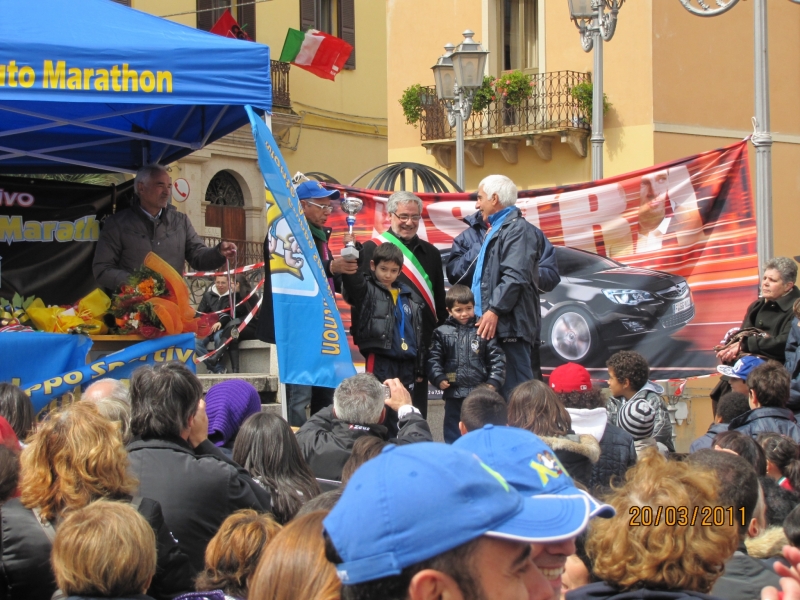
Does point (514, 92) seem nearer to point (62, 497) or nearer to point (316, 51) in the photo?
point (316, 51)

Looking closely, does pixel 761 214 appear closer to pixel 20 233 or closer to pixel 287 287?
pixel 287 287

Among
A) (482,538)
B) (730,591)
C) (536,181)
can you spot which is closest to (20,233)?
(730,591)

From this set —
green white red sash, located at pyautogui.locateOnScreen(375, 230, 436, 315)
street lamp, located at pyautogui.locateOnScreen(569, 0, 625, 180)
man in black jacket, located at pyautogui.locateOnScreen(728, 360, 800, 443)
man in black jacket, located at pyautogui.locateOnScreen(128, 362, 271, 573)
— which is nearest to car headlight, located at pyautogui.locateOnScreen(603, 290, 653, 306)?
green white red sash, located at pyautogui.locateOnScreen(375, 230, 436, 315)

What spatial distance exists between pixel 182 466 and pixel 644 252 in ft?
18.9

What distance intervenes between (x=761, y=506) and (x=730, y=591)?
0.64 m

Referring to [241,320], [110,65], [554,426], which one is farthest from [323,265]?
[241,320]

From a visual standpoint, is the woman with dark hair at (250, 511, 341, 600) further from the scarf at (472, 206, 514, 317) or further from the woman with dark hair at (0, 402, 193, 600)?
the scarf at (472, 206, 514, 317)

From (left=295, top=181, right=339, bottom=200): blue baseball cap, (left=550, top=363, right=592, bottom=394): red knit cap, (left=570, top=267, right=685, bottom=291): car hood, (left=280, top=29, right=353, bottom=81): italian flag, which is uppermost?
(left=280, top=29, right=353, bottom=81): italian flag

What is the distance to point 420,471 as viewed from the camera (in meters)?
1.50

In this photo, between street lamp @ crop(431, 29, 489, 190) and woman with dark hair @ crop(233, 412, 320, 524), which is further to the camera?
street lamp @ crop(431, 29, 489, 190)

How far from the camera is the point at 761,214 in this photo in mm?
7586

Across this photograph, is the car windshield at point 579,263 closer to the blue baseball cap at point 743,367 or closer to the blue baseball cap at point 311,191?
the blue baseball cap at point 743,367

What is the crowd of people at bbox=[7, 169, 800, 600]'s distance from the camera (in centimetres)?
153
